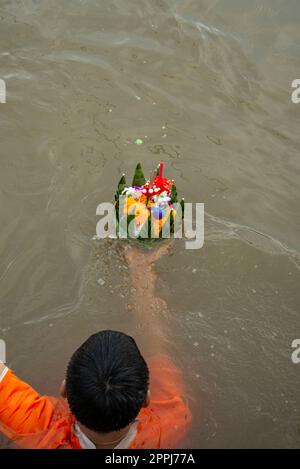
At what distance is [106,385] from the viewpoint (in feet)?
5.05

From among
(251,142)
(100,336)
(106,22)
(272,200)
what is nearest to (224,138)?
(251,142)

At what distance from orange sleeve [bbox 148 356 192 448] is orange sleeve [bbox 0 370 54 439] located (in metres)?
0.48

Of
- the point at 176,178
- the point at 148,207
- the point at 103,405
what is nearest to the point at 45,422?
the point at 103,405

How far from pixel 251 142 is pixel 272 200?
664 millimetres

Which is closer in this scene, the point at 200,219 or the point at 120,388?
the point at 120,388

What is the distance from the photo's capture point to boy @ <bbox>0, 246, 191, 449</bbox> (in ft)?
5.06

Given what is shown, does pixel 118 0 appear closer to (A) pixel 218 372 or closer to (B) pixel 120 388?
(A) pixel 218 372

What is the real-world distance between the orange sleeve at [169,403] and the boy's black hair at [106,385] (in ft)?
1.65

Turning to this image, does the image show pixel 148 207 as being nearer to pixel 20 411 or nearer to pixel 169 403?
pixel 169 403

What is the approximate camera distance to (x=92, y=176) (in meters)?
3.74

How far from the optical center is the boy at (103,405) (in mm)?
1541

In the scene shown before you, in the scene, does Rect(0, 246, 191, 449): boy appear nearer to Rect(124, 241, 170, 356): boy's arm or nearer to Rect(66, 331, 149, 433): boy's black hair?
Rect(66, 331, 149, 433): boy's black hair

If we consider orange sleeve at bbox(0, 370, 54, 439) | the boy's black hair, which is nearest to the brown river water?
orange sleeve at bbox(0, 370, 54, 439)
